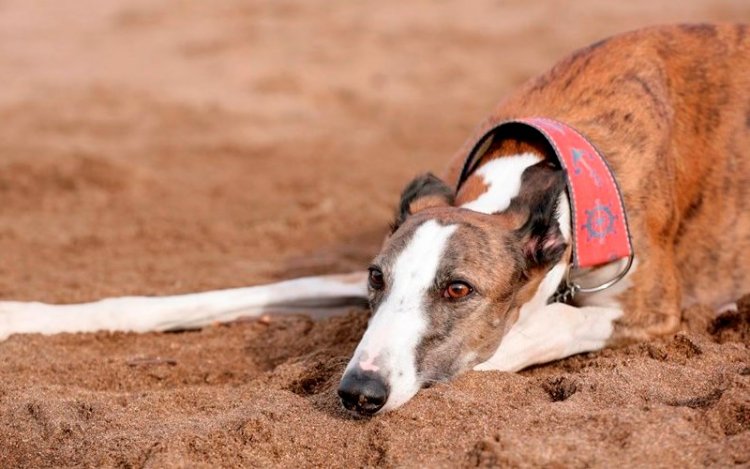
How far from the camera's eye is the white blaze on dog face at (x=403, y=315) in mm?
3750

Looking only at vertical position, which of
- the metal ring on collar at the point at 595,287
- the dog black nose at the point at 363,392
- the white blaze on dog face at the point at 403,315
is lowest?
the metal ring on collar at the point at 595,287

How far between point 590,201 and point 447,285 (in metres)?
0.80

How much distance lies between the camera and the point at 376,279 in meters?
4.12

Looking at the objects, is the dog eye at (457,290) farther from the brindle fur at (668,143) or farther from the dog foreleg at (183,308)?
the dog foreleg at (183,308)

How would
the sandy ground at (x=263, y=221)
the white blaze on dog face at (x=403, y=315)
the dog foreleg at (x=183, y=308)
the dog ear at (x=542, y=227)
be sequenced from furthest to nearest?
the dog foreleg at (x=183, y=308), the dog ear at (x=542, y=227), the white blaze on dog face at (x=403, y=315), the sandy ground at (x=263, y=221)

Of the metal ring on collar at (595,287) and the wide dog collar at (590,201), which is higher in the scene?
the wide dog collar at (590,201)

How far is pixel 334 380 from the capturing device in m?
4.20

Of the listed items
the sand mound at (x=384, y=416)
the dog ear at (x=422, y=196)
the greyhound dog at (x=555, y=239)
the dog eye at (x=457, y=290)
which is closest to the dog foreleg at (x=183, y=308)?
the greyhound dog at (x=555, y=239)

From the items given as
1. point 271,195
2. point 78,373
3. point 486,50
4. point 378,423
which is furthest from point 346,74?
point 378,423

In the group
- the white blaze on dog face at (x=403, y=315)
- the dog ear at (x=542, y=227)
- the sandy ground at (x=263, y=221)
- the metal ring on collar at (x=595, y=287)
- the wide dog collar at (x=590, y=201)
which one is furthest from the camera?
the metal ring on collar at (x=595, y=287)

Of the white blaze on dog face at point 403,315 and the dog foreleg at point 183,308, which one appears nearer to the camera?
the white blaze on dog face at point 403,315

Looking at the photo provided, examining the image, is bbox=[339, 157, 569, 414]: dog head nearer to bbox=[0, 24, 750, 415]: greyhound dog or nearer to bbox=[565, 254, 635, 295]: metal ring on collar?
bbox=[0, 24, 750, 415]: greyhound dog

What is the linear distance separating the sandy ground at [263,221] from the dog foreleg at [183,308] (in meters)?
0.10

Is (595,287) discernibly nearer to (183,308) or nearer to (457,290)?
(457,290)
